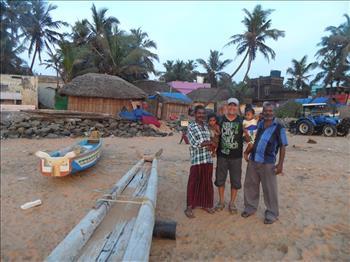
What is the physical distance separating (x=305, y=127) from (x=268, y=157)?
11497 millimetres

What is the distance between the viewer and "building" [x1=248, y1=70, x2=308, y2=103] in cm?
3238

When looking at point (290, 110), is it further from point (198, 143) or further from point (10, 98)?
point (198, 143)

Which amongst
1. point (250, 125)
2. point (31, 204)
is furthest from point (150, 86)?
point (250, 125)

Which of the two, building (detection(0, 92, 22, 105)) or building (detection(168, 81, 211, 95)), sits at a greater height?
building (detection(168, 81, 211, 95))

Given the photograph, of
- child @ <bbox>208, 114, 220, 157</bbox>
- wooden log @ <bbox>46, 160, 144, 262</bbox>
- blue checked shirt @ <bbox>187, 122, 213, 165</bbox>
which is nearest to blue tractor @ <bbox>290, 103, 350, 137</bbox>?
child @ <bbox>208, 114, 220, 157</bbox>

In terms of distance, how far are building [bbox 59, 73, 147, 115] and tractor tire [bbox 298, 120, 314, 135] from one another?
7904 mm

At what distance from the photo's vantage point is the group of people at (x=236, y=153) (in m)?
4.00

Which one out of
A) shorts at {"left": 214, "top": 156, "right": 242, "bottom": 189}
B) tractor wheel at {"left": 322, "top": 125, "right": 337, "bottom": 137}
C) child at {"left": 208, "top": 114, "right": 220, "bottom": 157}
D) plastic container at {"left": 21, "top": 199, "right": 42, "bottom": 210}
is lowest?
plastic container at {"left": 21, "top": 199, "right": 42, "bottom": 210}

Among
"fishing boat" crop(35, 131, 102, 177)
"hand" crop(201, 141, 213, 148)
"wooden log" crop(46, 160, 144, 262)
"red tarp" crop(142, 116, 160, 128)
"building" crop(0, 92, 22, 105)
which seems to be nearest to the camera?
"wooden log" crop(46, 160, 144, 262)

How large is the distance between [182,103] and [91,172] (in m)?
13.3

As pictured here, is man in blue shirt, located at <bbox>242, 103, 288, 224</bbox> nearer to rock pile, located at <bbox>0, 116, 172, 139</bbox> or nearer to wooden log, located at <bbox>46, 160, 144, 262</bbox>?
wooden log, located at <bbox>46, 160, 144, 262</bbox>

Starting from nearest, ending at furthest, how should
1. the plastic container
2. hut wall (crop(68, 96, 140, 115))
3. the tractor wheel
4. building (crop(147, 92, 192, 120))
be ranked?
the plastic container < the tractor wheel < hut wall (crop(68, 96, 140, 115)) < building (crop(147, 92, 192, 120))

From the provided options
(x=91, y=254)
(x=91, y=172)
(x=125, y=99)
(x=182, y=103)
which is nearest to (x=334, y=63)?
(x=182, y=103)

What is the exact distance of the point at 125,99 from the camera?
16312mm
